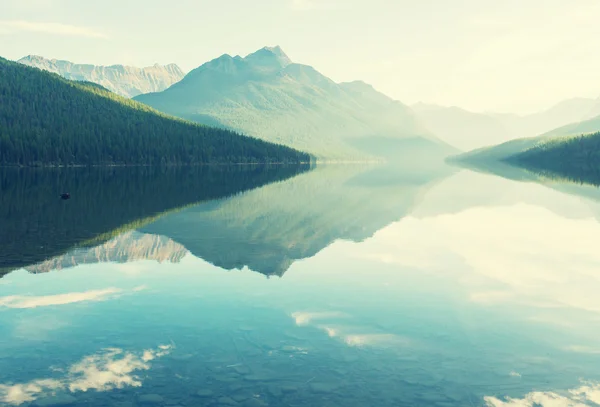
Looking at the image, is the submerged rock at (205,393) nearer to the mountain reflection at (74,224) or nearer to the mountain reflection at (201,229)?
the mountain reflection at (201,229)

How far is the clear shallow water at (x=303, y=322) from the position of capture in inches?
671

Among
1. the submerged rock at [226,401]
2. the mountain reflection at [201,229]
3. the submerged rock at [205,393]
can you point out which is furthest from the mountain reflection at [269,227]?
the submerged rock at [226,401]

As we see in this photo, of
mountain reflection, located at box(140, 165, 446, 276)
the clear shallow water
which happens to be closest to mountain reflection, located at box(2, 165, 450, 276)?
mountain reflection, located at box(140, 165, 446, 276)

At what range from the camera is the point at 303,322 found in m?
23.9

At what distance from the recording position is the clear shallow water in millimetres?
17047

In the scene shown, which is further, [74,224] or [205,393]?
[74,224]

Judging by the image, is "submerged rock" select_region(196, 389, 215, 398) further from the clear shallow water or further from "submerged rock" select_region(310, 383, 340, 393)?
"submerged rock" select_region(310, 383, 340, 393)

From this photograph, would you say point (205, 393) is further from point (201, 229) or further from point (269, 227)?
point (269, 227)

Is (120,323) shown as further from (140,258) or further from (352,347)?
(140,258)

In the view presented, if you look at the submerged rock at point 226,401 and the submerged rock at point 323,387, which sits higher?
the submerged rock at point 226,401

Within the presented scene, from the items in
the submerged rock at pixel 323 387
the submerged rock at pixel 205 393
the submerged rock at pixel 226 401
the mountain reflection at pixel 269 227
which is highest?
the mountain reflection at pixel 269 227

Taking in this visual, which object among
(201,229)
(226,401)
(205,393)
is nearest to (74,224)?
(201,229)

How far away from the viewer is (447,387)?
1730 centimetres

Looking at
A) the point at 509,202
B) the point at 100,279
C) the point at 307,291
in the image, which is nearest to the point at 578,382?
the point at 307,291
